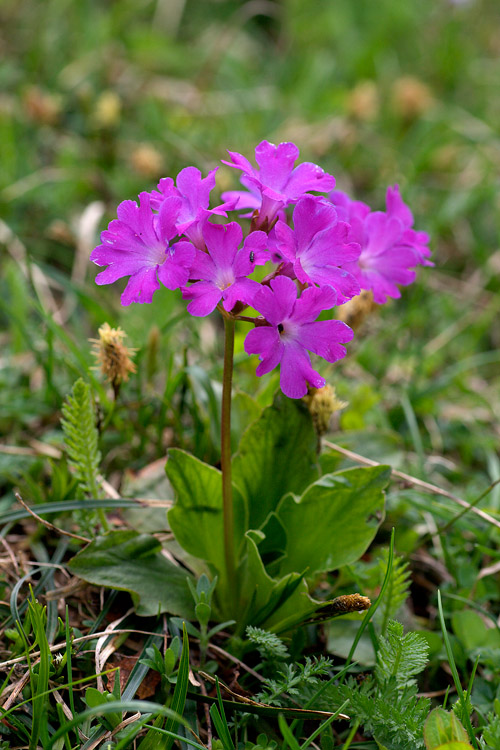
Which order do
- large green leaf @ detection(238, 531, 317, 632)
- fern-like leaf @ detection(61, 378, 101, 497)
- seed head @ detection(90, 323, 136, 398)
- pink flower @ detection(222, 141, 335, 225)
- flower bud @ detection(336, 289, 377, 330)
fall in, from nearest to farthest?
1. pink flower @ detection(222, 141, 335, 225)
2. large green leaf @ detection(238, 531, 317, 632)
3. fern-like leaf @ detection(61, 378, 101, 497)
4. seed head @ detection(90, 323, 136, 398)
5. flower bud @ detection(336, 289, 377, 330)

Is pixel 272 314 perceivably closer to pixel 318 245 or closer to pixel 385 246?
pixel 318 245

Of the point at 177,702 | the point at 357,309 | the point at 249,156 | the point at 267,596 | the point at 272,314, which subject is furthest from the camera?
the point at 249,156

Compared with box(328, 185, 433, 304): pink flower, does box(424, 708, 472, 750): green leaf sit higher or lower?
lower

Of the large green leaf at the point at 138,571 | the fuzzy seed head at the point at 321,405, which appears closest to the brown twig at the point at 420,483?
the fuzzy seed head at the point at 321,405

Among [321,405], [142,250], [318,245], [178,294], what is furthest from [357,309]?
[142,250]

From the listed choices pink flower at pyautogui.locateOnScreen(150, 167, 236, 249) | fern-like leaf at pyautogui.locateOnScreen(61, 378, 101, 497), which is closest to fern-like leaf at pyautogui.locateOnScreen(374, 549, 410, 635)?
fern-like leaf at pyautogui.locateOnScreen(61, 378, 101, 497)

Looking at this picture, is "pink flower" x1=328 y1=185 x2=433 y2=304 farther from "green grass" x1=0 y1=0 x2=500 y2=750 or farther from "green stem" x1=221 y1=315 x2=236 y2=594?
"green grass" x1=0 y1=0 x2=500 y2=750

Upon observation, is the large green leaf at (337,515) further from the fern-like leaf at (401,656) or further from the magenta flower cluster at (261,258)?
the magenta flower cluster at (261,258)
